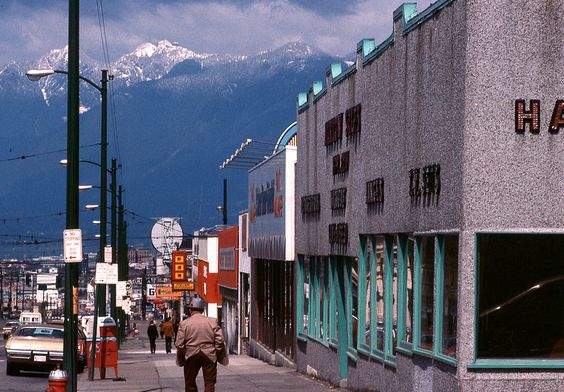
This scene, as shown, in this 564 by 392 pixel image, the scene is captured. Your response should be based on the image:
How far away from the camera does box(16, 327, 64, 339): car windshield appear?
3425 cm

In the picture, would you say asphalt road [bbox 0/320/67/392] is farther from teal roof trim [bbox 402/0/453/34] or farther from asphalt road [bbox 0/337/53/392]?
teal roof trim [bbox 402/0/453/34]

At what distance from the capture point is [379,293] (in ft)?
69.2

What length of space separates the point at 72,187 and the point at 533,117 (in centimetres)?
849

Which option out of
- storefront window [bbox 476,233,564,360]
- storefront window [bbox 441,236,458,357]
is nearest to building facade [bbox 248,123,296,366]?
storefront window [bbox 441,236,458,357]

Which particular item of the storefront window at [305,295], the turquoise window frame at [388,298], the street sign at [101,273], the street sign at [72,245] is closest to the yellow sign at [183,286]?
the street sign at [101,273]

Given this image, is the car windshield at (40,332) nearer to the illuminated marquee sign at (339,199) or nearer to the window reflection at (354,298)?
the illuminated marquee sign at (339,199)

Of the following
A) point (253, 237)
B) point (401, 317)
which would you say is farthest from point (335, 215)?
point (253, 237)

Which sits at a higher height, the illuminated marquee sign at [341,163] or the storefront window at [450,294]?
the illuminated marquee sign at [341,163]

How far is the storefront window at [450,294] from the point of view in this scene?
15758 mm

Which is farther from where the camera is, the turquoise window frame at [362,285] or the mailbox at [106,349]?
the mailbox at [106,349]

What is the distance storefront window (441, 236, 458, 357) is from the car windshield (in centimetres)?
1975

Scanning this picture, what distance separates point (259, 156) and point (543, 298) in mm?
26304

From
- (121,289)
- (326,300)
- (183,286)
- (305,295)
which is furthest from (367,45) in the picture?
(183,286)

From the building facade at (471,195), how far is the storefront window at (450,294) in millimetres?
23
